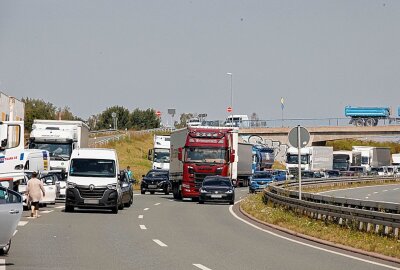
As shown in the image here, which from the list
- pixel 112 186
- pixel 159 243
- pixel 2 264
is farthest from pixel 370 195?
pixel 2 264

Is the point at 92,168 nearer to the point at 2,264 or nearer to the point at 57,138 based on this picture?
the point at 57,138

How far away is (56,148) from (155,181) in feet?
37.1

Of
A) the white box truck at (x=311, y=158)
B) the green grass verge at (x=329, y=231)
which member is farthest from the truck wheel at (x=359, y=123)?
the green grass verge at (x=329, y=231)

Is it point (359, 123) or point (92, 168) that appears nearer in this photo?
point (92, 168)

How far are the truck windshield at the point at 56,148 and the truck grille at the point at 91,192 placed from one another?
1528 centimetres

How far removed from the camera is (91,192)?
32.1 metres

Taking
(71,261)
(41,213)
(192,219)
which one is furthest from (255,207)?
(71,261)

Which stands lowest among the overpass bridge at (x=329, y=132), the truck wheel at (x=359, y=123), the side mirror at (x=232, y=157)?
the side mirror at (x=232, y=157)

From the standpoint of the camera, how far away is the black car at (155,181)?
57.1 meters

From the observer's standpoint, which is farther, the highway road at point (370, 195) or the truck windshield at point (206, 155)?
the highway road at point (370, 195)

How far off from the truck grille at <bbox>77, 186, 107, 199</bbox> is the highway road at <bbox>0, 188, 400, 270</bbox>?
2.26m

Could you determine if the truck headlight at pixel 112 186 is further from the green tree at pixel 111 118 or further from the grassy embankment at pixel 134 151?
the green tree at pixel 111 118

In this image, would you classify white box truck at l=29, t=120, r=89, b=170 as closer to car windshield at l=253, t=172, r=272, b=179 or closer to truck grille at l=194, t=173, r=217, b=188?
truck grille at l=194, t=173, r=217, b=188

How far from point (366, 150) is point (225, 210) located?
7113 cm
